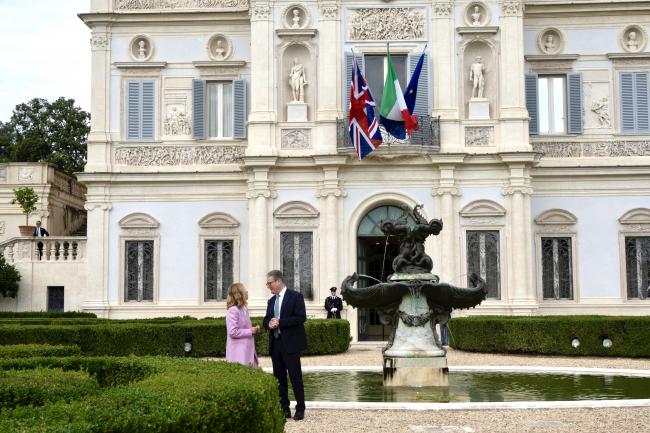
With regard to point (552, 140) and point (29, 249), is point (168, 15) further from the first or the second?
point (552, 140)

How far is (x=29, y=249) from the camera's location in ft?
98.9

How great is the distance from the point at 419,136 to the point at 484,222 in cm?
328

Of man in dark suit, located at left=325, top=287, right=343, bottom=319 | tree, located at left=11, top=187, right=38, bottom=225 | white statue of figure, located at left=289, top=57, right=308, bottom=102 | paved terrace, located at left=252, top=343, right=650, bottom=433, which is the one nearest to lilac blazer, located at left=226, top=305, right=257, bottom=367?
paved terrace, located at left=252, top=343, right=650, bottom=433

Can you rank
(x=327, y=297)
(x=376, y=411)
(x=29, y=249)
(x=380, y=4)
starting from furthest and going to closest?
1. (x=29, y=249)
2. (x=380, y=4)
3. (x=327, y=297)
4. (x=376, y=411)

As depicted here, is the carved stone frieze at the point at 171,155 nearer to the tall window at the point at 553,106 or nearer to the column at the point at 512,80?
the column at the point at 512,80

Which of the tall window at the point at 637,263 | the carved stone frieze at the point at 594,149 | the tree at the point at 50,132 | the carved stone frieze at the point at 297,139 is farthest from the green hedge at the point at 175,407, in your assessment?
the tree at the point at 50,132

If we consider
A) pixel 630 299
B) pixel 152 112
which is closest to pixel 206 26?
pixel 152 112

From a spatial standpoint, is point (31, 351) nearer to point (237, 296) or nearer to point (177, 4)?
point (237, 296)

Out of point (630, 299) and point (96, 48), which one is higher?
point (96, 48)

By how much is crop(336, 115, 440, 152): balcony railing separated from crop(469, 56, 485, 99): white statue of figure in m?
1.53

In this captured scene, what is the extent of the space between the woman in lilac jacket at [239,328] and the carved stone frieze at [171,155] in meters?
18.1

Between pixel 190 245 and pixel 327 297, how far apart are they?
18.5 ft

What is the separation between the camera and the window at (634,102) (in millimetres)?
29734

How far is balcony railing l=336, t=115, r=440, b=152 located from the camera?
2738 centimetres
